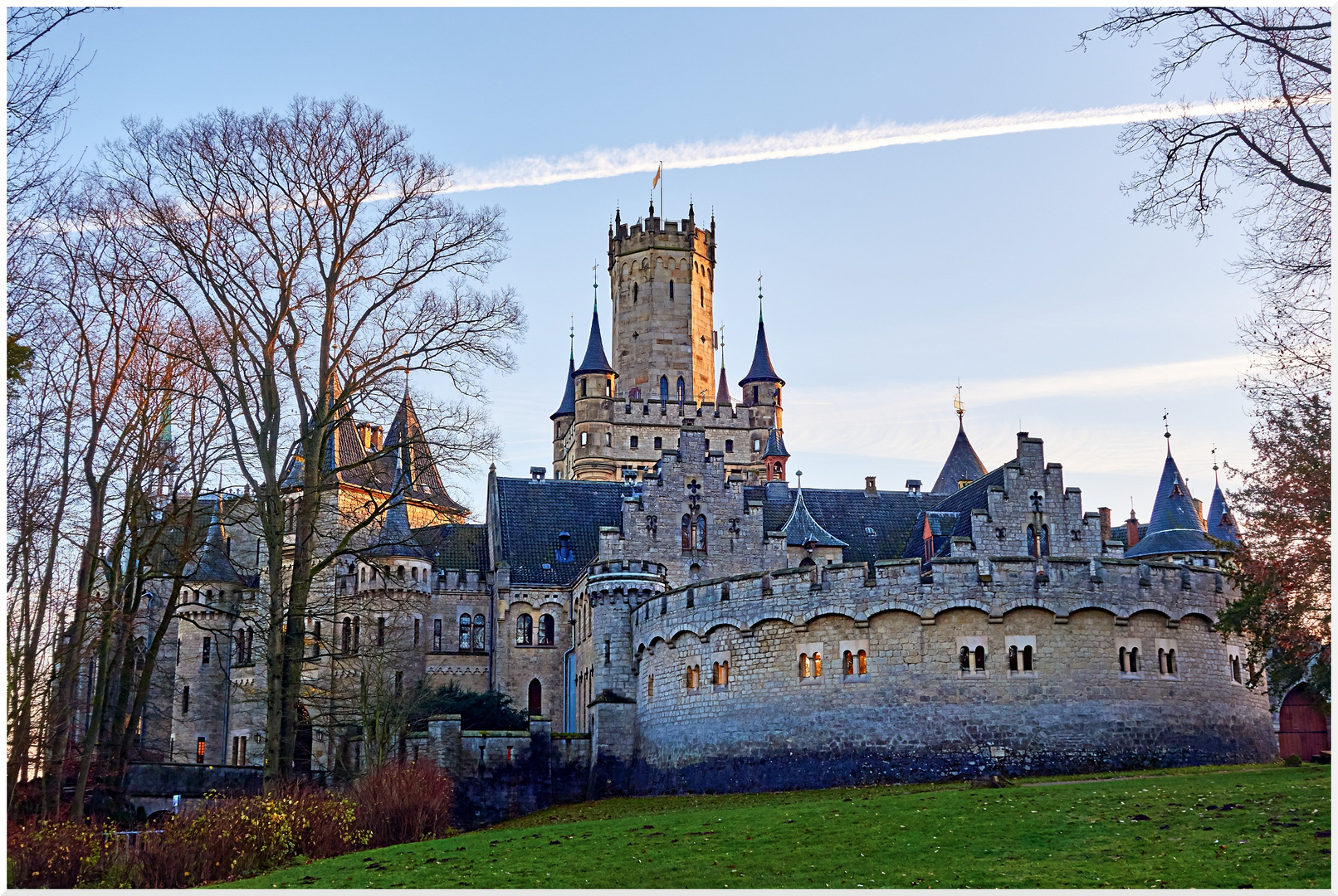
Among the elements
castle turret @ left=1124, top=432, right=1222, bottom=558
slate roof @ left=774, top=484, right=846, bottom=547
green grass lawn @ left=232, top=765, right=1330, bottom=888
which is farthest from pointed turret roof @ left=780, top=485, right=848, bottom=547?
green grass lawn @ left=232, top=765, right=1330, bottom=888

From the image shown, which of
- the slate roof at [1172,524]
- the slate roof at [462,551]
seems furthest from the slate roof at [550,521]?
the slate roof at [1172,524]

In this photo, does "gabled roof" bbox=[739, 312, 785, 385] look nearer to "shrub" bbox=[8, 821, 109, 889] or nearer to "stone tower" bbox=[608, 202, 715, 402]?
"stone tower" bbox=[608, 202, 715, 402]

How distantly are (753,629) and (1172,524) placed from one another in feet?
66.8

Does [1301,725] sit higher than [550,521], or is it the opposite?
[550,521]

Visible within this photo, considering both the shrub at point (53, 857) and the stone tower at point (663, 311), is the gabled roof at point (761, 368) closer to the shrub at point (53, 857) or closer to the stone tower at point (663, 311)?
the stone tower at point (663, 311)

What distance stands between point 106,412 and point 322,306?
186 inches

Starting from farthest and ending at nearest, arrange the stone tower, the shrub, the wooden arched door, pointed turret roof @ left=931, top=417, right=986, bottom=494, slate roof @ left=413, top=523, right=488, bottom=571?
the stone tower → pointed turret roof @ left=931, top=417, right=986, bottom=494 → slate roof @ left=413, top=523, right=488, bottom=571 → the wooden arched door → the shrub

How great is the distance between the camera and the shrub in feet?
72.1

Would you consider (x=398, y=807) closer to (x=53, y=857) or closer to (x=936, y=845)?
(x=53, y=857)

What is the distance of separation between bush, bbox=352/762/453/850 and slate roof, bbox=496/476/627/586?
1959cm

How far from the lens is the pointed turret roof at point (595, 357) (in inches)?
3162

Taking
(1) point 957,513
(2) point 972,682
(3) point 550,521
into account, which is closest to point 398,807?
(2) point 972,682

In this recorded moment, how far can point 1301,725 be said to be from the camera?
41844 millimetres

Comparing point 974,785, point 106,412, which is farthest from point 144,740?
point 974,785
